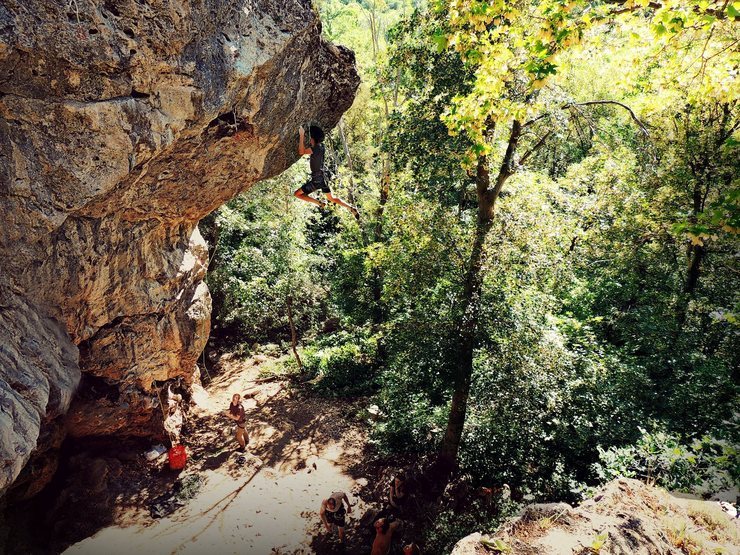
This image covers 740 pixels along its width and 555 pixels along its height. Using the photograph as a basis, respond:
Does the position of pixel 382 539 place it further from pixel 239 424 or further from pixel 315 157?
pixel 315 157

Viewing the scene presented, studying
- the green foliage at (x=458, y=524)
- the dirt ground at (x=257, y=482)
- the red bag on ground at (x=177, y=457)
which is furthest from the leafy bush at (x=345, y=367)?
the green foliage at (x=458, y=524)

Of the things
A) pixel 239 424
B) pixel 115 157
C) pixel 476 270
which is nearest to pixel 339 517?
pixel 239 424

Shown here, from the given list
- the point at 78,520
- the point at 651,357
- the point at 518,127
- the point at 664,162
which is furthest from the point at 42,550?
the point at 664,162

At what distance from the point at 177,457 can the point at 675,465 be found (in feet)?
34.0

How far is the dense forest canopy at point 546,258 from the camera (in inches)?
217

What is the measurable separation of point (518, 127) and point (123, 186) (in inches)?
273

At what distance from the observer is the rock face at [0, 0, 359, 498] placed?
4.93m

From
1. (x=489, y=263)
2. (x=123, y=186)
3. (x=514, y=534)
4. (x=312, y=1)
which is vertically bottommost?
(x=514, y=534)

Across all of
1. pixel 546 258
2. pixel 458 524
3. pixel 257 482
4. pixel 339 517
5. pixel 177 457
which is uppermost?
pixel 546 258

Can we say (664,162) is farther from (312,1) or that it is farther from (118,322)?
(118,322)

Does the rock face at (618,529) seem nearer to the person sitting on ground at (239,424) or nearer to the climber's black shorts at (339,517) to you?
the climber's black shorts at (339,517)

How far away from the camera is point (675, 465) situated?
7.24m

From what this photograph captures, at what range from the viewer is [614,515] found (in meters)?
5.47

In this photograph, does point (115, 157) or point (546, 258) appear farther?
point (546, 258)
